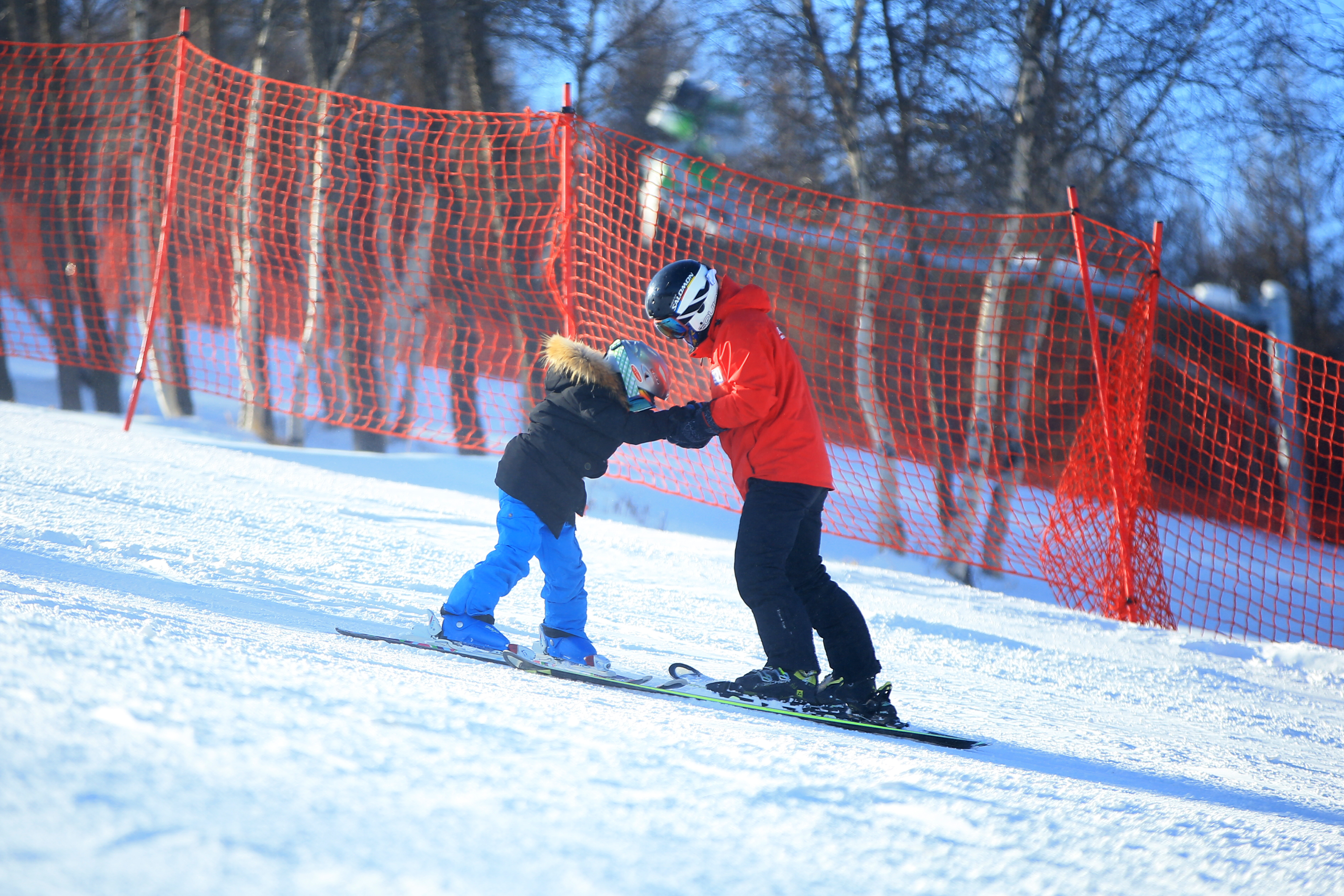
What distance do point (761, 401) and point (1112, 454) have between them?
3384mm

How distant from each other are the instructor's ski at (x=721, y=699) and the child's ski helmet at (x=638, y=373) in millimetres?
927

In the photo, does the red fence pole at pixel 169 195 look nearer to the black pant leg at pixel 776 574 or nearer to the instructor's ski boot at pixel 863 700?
the black pant leg at pixel 776 574

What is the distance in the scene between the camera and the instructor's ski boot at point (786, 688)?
3094 mm

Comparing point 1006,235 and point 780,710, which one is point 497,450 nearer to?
point 780,710

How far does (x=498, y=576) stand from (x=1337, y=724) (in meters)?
3.75

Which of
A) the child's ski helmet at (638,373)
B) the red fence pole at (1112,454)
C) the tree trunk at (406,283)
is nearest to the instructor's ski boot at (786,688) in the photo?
the child's ski helmet at (638,373)

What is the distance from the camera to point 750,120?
11703 millimetres

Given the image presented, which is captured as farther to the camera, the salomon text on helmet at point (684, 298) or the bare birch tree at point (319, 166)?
the bare birch tree at point (319, 166)

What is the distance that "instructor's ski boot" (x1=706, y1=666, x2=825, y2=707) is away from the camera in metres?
3.09

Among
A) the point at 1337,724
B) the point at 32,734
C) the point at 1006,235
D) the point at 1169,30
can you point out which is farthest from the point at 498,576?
the point at 1169,30

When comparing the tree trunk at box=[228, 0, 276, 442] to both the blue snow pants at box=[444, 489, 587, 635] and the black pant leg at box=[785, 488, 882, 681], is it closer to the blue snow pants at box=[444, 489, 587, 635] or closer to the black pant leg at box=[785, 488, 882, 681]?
the blue snow pants at box=[444, 489, 587, 635]

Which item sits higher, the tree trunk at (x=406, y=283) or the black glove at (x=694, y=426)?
the tree trunk at (x=406, y=283)

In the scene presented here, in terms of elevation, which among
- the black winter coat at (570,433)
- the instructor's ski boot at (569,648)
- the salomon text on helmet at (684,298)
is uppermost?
the salomon text on helmet at (684,298)

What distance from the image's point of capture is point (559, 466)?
3.27 m
